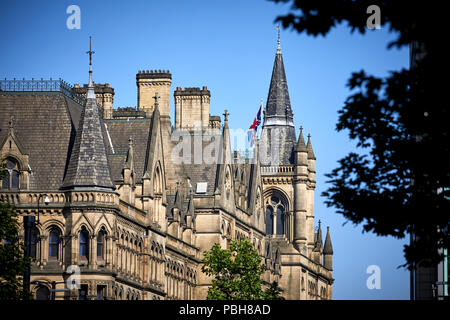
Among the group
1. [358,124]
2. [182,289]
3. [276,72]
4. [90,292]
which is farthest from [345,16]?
[276,72]

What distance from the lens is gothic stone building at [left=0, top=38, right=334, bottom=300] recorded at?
A: 78188 mm

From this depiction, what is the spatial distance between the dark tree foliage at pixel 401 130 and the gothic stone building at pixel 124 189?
45.7 meters

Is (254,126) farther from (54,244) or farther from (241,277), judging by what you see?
(54,244)

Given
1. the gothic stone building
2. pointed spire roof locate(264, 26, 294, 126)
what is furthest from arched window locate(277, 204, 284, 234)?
the gothic stone building

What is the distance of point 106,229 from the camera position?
3108 inches

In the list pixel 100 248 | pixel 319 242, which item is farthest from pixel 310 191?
pixel 100 248

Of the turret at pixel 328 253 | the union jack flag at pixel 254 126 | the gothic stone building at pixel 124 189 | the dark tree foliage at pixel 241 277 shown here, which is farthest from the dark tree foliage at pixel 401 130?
the turret at pixel 328 253

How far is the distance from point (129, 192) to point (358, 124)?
2110 inches

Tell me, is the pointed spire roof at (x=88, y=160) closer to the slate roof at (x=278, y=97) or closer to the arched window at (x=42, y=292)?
the arched window at (x=42, y=292)

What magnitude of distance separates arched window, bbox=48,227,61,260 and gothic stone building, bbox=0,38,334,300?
62 millimetres

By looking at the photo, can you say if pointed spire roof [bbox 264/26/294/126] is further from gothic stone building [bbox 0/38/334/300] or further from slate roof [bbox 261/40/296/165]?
gothic stone building [bbox 0/38/334/300]

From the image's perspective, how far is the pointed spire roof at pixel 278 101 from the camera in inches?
5999

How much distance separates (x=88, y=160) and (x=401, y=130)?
48772 mm
